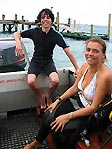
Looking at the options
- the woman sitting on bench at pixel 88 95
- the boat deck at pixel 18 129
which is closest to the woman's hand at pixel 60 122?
the woman sitting on bench at pixel 88 95

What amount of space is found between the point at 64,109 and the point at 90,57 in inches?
21.2

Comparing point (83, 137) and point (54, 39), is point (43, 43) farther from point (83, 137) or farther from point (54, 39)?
point (83, 137)

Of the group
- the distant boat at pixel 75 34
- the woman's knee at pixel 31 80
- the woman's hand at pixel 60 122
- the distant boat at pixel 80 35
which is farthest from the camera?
the distant boat at pixel 75 34

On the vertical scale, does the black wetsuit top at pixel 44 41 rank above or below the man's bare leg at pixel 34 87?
above

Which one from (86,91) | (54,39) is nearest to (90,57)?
(86,91)

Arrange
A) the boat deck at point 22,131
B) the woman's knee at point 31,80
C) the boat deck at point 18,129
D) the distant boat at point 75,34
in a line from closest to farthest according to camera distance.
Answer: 1. the boat deck at point 22,131
2. the boat deck at point 18,129
3. the woman's knee at point 31,80
4. the distant boat at point 75,34

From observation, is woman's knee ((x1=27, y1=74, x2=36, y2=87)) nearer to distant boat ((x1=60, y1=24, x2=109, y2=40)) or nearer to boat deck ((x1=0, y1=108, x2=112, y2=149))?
boat deck ((x1=0, y1=108, x2=112, y2=149))

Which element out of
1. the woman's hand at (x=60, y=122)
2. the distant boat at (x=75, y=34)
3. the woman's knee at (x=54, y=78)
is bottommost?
the woman's hand at (x=60, y=122)

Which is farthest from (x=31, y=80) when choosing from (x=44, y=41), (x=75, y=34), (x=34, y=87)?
(x=75, y=34)

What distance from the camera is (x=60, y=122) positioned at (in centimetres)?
195

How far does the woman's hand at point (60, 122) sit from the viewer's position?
1.95 meters

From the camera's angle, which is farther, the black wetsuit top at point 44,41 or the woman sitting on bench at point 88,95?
the black wetsuit top at point 44,41

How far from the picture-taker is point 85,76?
2219 mm

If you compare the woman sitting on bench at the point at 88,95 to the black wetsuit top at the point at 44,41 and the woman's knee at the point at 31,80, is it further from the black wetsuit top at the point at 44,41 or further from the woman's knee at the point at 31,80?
the black wetsuit top at the point at 44,41
